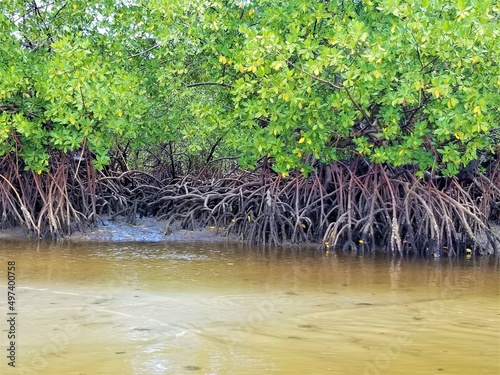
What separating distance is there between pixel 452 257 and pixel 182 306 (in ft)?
10.9

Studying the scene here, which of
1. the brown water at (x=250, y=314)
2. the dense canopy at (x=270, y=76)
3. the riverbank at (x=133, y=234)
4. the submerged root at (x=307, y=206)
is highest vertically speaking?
the dense canopy at (x=270, y=76)

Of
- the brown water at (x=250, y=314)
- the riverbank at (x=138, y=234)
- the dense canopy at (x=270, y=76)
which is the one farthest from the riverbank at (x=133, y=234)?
the brown water at (x=250, y=314)

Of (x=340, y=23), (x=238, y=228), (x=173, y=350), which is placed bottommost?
(x=173, y=350)

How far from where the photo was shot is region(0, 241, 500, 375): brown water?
3160mm

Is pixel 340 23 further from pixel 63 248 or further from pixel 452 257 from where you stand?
pixel 63 248

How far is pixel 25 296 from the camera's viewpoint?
14.7 ft

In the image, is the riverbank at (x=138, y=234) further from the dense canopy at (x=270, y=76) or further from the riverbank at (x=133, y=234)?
the dense canopy at (x=270, y=76)

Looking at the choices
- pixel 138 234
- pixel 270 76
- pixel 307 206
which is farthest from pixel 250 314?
pixel 138 234

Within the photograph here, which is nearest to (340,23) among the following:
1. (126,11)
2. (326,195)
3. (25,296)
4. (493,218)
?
(326,195)

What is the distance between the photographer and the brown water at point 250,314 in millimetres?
3160

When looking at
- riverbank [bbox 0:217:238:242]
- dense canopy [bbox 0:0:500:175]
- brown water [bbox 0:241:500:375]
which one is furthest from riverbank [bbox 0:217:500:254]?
brown water [bbox 0:241:500:375]

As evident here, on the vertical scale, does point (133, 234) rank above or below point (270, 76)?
below

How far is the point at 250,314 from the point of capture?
4117 millimetres

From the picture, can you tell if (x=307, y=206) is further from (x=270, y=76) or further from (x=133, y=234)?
(x=133, y=234)
